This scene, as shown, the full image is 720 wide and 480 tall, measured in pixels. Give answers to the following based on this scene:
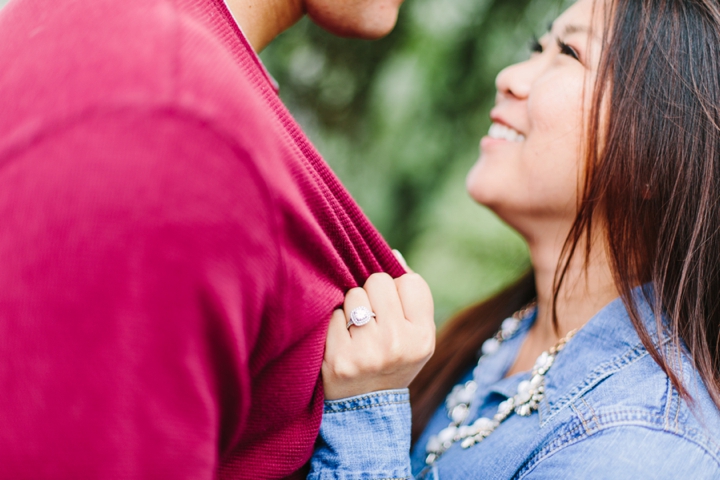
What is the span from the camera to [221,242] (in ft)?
1.98

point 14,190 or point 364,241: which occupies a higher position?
point 14,190

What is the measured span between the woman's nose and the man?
3.37 ft

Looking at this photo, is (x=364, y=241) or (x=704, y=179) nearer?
(x=364, y=241)

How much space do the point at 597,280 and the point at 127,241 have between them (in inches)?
45.8

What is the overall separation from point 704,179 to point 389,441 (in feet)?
2.83

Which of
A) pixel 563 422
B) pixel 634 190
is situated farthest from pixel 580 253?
pixel 563 422

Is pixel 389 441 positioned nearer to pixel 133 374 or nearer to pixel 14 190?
pixel 133 374

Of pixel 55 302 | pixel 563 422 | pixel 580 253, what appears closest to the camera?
pixel 55 302

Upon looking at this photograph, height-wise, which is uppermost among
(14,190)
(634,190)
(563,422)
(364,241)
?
(14,190)

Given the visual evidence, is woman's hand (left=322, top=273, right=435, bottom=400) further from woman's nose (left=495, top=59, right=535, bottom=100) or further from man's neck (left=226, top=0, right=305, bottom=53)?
woman's nose (left=495, top=59, right=535, bottom=100)

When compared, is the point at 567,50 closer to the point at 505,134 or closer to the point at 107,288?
the point at 505,134

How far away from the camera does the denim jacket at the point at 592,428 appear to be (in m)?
0.94

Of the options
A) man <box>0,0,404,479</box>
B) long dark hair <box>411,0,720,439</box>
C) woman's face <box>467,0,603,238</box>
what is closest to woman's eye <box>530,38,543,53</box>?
woman's face <box>467,0,603,238</box>

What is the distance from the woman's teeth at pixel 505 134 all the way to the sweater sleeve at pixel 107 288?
3.49ft
